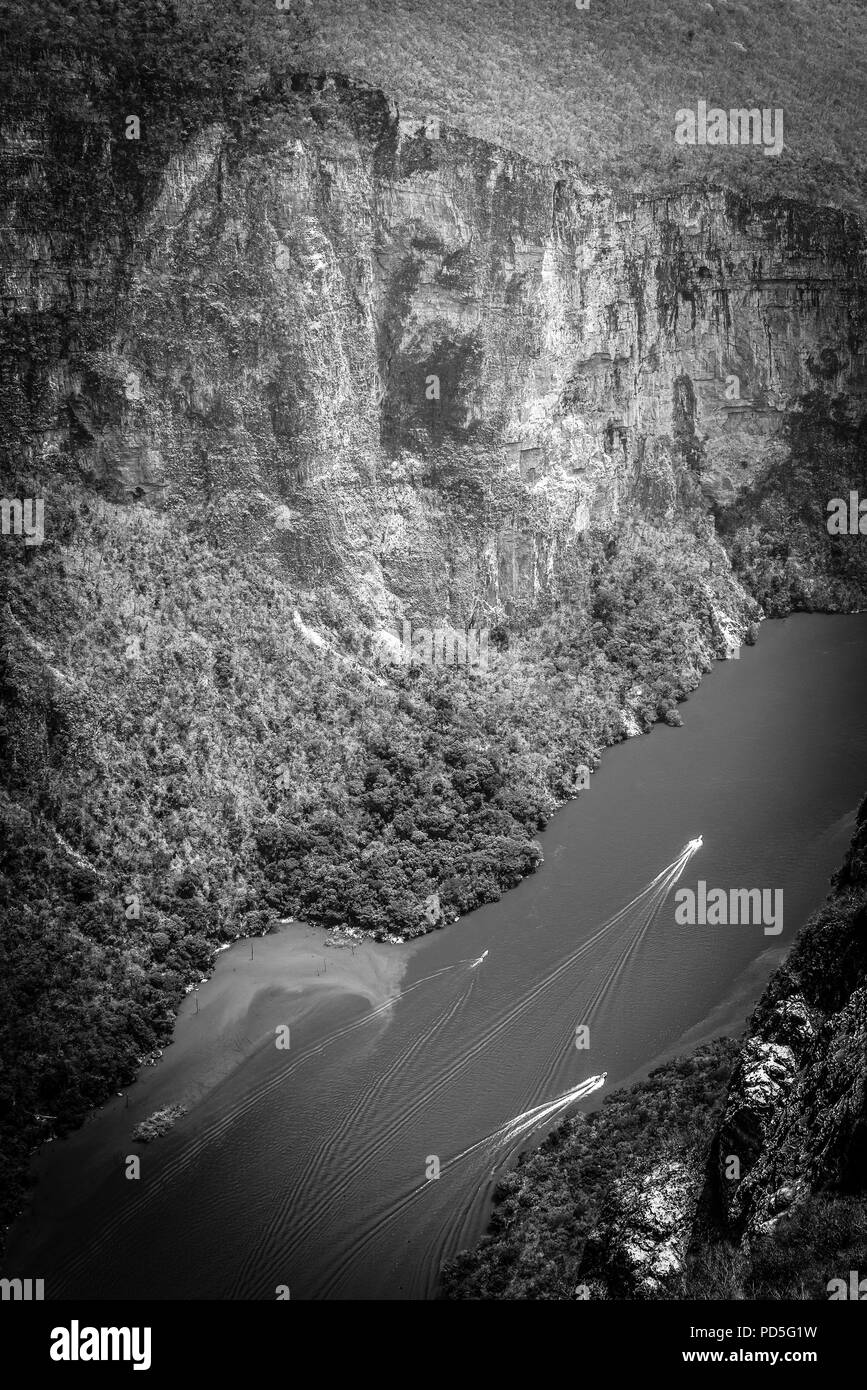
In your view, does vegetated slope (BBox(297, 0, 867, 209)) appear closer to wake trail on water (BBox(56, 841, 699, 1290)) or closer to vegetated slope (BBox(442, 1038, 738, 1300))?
wake trail on water (BBox(56, 841, 699, 1290))

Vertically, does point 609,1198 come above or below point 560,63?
below

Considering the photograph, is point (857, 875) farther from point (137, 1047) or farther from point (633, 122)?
point (633, 122)

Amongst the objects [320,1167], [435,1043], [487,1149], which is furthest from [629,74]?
[320,1167]

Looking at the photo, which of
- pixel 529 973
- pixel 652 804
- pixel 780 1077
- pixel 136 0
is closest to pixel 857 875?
pixel 780 1077

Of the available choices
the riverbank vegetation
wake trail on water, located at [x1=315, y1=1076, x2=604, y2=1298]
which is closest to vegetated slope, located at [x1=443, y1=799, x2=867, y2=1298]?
wake trail on water, located at [x1=315, y1=1076, x2=604, y2=1298]

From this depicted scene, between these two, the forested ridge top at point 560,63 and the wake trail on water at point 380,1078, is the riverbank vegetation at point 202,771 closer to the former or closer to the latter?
the wake trail on water at point 380,1078

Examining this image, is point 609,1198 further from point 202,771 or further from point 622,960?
point 202,771

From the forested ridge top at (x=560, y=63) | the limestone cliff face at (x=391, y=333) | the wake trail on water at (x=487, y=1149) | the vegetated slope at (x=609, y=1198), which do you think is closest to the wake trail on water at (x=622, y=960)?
the wake trail on water at (x=487, y=1149)
